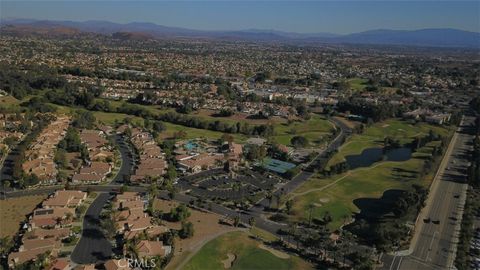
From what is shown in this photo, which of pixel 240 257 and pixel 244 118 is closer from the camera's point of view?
pixel 240 257

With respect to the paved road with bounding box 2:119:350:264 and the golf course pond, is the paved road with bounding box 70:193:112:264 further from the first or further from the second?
the golf course pond

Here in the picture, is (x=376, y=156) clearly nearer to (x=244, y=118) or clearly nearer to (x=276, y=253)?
(x=244, y=118)

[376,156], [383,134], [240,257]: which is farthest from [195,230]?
[383,134]

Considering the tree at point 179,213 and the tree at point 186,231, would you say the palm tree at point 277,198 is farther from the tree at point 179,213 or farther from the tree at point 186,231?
the tree at point 186,231

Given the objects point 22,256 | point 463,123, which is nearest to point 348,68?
point 463,123

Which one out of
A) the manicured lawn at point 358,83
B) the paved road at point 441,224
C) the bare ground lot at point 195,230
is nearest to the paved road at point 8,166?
the bare ground lot at point 195,230

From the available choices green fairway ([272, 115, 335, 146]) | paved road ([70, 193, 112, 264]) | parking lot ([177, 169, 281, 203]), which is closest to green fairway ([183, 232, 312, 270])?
paved road ([70, 193, 112, 264])

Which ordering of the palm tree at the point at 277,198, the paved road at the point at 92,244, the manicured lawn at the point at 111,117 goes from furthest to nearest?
1. the manicured lawn at the point at 111,117
2. the palm tree at the point at 277,198
3. the paved road at the point at 92,244
